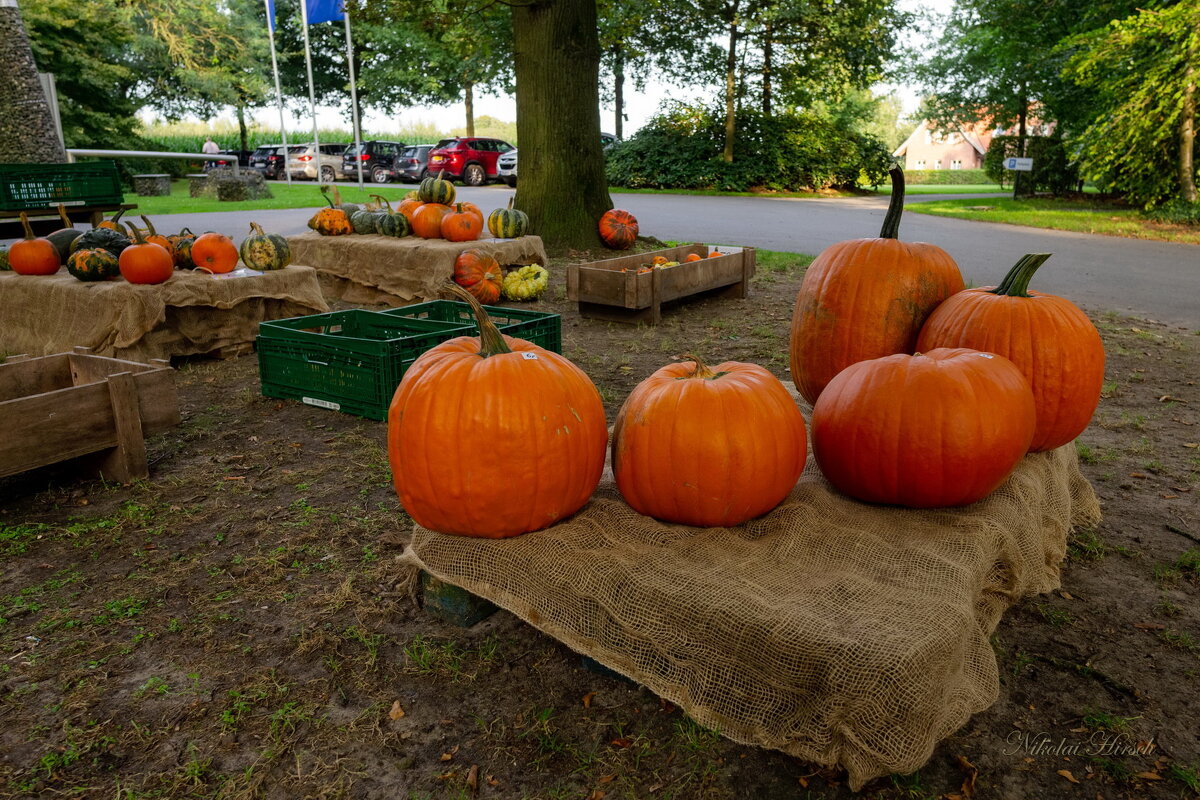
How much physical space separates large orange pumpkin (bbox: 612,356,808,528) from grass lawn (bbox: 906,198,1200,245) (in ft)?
48.7

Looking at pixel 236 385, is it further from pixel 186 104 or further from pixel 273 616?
pixel 186 104

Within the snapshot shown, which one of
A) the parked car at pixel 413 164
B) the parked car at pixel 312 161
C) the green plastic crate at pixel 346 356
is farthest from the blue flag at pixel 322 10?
the green plastic crate at pixel 346 356

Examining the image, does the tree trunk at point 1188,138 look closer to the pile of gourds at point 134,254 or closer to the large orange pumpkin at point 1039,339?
the large orange pumpkin at point 1039,339

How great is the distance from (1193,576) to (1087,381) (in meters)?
0.89

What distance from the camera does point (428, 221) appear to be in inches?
323

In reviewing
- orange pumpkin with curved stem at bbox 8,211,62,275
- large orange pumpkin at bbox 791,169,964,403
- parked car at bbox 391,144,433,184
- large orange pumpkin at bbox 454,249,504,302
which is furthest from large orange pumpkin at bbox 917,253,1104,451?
parked car at bbox 391,144,433,184

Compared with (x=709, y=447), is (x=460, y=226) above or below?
above

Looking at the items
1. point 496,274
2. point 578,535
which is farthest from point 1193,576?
point 496,274

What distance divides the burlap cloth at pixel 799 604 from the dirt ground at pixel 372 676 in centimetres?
18

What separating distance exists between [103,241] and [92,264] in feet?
1.40

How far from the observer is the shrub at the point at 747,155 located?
26.1 m

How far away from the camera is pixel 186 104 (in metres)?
45.6

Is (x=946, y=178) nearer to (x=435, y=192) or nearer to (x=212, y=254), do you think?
(x=435, y=192)

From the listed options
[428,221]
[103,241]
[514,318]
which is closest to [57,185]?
[103,241]
